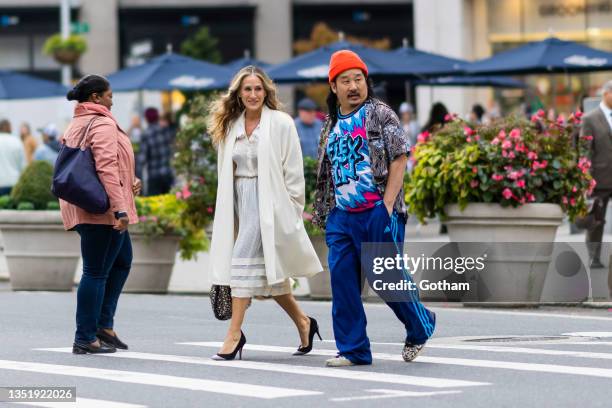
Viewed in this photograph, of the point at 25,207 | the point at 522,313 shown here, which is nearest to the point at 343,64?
the point at 522,313

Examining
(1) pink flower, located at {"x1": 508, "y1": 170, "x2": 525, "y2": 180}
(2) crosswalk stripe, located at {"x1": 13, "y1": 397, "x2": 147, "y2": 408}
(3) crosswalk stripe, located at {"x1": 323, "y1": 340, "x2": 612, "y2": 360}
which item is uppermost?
(1) pink flower, located at {"x1": 508, "y1": 170, "x2": 525, "y2": 180}

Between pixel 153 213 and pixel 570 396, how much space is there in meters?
9.17

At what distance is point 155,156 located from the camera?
26.0 metres

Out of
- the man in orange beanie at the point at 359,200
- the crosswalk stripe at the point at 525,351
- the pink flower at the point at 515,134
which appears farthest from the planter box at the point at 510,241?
the man in orange beanie at the point at 359,200

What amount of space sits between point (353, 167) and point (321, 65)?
16.9 metres

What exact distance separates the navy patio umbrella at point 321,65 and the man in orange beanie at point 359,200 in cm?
1619

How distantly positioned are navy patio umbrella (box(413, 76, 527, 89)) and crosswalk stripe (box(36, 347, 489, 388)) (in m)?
19.9

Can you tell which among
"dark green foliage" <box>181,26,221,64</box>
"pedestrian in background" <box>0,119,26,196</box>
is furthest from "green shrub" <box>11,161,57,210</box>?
"dark green foliage" <box>181,26,221,64</box>

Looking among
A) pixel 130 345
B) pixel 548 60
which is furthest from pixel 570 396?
pixel 548 60

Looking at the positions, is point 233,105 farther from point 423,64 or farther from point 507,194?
point 423,64

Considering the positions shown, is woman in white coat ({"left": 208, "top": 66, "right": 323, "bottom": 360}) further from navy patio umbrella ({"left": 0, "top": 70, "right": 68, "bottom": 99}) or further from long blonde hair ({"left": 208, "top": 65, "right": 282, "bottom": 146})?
navy patio umbrella ({"left": 0, "top": 70, "right": 68, "bottom": 99})

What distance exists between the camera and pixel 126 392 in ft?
28.4

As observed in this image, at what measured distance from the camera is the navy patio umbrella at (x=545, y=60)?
25094 mm

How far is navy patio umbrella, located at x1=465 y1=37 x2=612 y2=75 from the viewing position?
25094mm
